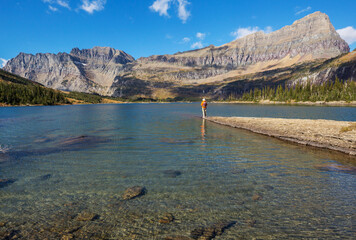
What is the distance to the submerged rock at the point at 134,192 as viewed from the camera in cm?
1239

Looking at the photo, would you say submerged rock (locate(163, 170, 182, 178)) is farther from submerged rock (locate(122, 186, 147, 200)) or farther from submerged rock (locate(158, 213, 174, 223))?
submerged rock (locate(158, 213, 174, 223))

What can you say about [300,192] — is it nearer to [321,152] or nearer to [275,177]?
[275,177]

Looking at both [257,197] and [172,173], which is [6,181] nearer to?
[172,173]

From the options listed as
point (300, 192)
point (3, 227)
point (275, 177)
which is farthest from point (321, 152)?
point (3, 227)

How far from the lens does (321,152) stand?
2312 centimetres

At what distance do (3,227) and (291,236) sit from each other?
13068 mm

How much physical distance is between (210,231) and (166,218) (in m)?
2.31

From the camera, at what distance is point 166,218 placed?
10.1 metres

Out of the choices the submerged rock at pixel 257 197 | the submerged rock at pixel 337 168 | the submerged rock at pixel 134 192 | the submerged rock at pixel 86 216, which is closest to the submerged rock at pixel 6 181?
the submerged rock at pixel 86 216

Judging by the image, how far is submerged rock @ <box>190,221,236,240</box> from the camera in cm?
866

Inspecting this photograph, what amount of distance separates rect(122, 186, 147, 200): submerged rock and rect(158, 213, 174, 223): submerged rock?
9.40 ft

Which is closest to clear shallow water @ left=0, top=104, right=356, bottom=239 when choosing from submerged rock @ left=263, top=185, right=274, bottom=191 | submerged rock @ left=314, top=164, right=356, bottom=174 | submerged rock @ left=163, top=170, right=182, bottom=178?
submerged rock @ left=263, top=185, right=274, bottom=191

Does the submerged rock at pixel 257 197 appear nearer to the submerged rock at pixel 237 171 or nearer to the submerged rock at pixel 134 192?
the submerged rock at pixel 237 171

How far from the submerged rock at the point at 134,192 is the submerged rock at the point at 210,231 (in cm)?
485
